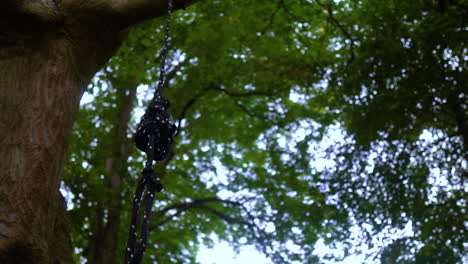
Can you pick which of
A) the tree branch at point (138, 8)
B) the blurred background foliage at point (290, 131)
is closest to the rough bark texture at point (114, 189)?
the blurred background foliage at point (290, 131)

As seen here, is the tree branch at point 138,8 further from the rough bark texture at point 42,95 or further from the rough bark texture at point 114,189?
the rough bark texture at point 114,189

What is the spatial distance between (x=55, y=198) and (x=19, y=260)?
55 centimetres

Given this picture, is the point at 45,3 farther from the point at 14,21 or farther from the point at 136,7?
the point at 136,7

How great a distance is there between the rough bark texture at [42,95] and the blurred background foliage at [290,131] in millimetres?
4268

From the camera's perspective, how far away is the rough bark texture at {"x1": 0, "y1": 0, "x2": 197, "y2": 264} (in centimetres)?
333

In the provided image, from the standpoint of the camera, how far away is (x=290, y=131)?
13219 mm

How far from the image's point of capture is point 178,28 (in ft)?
34.9

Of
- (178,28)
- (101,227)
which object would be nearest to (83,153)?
(101,227)

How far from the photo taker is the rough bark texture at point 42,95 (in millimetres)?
3332

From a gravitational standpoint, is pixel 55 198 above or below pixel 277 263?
below

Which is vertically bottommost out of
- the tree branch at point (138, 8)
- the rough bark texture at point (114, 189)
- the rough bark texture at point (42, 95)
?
the rough bark texture at point (42, 95)

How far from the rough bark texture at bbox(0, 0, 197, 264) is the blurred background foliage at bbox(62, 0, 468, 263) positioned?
427 centimetres

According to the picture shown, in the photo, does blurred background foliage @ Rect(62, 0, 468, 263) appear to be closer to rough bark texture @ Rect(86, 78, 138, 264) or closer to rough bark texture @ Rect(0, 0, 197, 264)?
rough bark texture @ Rect(86, 78, 138, 264)

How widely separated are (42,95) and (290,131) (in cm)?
990
